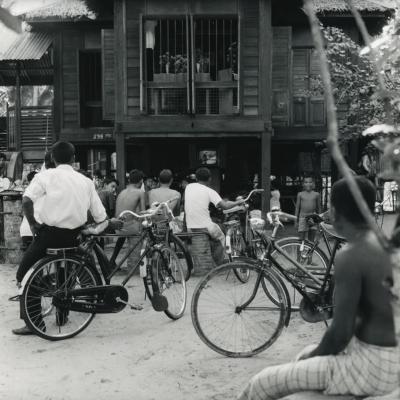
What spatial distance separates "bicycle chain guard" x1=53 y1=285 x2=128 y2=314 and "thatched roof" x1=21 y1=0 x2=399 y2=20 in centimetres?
1186

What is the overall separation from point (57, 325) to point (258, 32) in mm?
10084

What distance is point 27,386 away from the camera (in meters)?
5.00

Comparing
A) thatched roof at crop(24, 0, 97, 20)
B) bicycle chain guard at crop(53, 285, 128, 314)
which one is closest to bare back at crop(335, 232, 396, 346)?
bicycle chain guard at crop(53, 285, 128, 314)

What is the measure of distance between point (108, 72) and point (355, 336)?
14831 millimetres

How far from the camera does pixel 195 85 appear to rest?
1503cm

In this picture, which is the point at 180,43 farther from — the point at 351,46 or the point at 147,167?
the point at 351,46

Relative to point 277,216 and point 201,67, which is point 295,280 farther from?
point 201,67

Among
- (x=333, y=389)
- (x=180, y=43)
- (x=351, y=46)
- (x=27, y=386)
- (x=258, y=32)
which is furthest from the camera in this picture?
(x=180, y=43)

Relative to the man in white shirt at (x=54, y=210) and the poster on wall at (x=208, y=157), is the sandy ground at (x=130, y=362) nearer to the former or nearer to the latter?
the man in white shirt at (x=54, y=210)

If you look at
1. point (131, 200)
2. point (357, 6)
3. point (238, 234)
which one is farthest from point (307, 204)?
point (357, 6)

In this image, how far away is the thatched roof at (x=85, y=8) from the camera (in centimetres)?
1734

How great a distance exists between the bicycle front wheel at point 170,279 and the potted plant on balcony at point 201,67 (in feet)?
29.2

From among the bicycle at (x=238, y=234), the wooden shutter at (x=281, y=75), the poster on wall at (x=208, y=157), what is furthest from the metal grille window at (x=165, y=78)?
the bicycle at (x=238, y=234)

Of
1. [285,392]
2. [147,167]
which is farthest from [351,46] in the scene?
[285,392]
